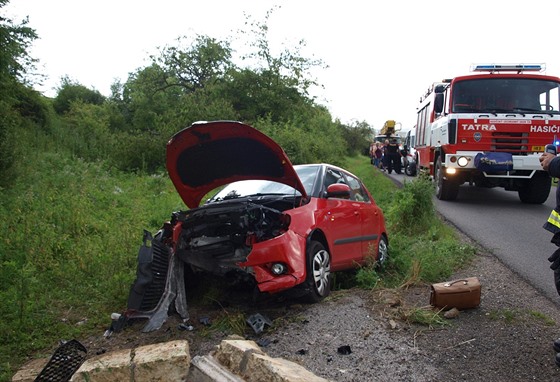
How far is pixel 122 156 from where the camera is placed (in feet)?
60.1

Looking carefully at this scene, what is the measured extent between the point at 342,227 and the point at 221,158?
172 cm

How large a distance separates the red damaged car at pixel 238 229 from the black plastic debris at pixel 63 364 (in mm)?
766

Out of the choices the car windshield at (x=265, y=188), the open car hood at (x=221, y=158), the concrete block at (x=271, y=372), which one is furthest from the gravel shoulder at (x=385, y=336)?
the open car hood at (x=221, y=158)

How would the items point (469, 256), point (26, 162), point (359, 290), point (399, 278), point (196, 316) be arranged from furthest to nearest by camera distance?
point (26, 162), point (469, 256), point (399, 278), point (359, 290), point (196, 316)

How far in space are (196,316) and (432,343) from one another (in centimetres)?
230

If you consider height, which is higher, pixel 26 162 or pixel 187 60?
pixel 187 60

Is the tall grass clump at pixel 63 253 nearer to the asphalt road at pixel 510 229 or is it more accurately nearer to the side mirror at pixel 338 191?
the side mirror at pixel 338 191

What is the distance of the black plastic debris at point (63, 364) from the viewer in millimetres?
3772

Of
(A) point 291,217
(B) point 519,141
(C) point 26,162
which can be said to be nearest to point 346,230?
(A) point 291,217

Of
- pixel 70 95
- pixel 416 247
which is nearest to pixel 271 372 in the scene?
pixel 416 247

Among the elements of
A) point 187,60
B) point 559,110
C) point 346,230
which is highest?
point 187,60

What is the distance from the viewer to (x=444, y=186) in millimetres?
13219

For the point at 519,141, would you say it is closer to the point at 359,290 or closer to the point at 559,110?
the point at 559,110

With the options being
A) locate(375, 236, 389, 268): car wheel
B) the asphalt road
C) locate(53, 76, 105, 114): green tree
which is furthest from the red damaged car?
locate(53, 76, 105, 114): green tree
